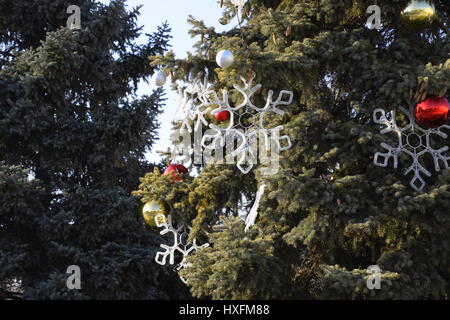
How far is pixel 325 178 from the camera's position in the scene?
591 centimetres

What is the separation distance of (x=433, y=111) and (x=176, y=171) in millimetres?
2527

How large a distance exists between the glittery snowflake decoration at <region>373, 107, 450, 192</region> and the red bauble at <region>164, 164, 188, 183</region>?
1.95m

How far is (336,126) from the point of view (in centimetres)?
565

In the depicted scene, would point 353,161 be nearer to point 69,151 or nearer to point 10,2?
point 69,151

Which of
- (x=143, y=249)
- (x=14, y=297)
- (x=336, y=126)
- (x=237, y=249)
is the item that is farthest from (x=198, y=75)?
(x=14, y=297)

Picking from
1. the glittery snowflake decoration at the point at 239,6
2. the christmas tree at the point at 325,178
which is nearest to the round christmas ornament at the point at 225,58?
the christmas tree at the point at 325,178

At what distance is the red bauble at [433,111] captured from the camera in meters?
5.14

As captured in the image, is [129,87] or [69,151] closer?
[69,151]

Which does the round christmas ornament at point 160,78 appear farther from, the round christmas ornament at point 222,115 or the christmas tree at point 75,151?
the christmas tree at point 75,151

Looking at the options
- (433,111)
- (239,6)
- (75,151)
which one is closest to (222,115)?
(239,6)

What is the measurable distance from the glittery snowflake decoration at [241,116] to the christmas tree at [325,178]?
0.10 m

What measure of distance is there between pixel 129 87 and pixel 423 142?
227 inches

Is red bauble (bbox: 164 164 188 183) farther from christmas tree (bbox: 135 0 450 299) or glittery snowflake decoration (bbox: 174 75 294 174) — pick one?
glittery snowflake decoration (bbox: 174 75 294 174)

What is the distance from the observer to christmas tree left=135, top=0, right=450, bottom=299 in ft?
16.9
